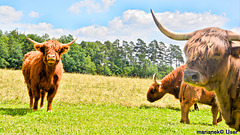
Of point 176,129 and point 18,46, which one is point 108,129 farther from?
point 18,46

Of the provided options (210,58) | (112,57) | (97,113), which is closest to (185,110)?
(97,113)

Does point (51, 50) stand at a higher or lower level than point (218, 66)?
higher

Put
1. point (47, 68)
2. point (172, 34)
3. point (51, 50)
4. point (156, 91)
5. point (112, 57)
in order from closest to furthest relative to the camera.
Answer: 1. point (172, 34)
2. point (51, 50)
3. point (47, 68)
4. point (156, 91)
5. point (112, 57)

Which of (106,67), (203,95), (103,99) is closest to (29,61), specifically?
(103,99)

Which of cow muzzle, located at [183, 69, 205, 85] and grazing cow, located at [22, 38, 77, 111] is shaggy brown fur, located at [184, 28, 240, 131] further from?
grazing cow, located at [22, 38, 77, 111]

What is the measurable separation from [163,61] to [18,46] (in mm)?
57355

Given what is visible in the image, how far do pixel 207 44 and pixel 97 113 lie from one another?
7190 mm

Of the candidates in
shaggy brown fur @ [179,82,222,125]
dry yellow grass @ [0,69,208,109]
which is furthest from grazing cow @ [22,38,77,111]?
dry yellow grass @ [0,69,208,109]

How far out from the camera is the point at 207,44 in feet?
11.3

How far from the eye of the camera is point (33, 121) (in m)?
6.64

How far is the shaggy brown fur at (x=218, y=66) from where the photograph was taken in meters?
3.37

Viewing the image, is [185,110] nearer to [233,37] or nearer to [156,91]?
A: [156,91]

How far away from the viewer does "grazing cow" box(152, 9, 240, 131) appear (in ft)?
11.0

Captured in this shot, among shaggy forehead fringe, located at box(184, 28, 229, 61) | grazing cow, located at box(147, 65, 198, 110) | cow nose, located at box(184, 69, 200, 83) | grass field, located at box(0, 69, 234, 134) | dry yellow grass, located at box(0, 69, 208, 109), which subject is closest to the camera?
cow nose, located at box(184, 69, 200, 83)
